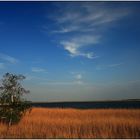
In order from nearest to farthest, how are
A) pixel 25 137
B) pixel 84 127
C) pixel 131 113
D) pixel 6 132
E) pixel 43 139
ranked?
pixel 43 139
pixel 25 137
pixel 6 132
pixel 84 127
pixel 131 113

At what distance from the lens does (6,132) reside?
31.5ft

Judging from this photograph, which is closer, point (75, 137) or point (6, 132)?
point (75, 137)

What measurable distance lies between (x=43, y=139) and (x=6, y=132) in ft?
5.94

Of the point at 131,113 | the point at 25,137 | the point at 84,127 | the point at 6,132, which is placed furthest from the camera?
the point at 131,113

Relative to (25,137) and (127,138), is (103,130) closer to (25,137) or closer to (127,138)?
(127,138)

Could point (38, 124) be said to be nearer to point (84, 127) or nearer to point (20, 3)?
point (84, 127)

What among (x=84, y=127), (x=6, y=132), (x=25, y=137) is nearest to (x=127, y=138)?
(x=84, y=127)

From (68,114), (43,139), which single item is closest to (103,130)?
(43,139)

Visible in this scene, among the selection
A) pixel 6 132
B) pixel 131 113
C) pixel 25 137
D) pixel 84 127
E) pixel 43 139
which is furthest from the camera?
pixel 131 113

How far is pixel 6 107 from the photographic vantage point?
390 inches

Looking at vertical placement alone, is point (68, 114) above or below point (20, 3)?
below

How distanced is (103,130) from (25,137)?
271 centimetres

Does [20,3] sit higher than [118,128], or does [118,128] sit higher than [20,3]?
[20,3]

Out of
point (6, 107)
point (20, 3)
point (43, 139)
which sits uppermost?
point (20, 3)
